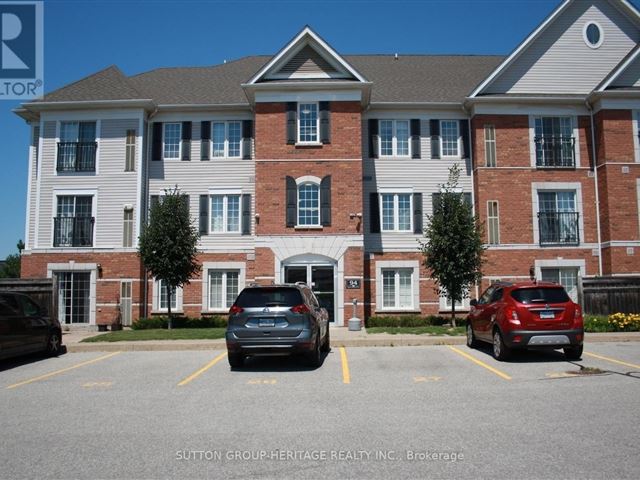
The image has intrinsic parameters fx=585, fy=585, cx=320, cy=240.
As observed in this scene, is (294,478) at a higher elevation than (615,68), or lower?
lower

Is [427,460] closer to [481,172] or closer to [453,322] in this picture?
[453,322]

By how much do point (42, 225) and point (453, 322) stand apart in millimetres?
17386

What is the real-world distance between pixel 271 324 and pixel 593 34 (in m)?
21.6

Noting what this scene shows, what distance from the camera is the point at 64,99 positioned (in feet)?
81.9

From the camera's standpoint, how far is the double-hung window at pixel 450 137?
83.5 ft

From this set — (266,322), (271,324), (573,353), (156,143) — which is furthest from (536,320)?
(156,143)

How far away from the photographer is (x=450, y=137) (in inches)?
1005

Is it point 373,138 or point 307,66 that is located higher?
point 307,66

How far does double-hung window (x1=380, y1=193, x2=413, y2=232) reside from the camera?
81.8ft

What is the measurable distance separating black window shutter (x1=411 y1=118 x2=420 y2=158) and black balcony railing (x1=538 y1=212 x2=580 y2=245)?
18.8 ft

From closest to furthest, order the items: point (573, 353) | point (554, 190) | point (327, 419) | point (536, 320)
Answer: point (327, 419), point (536, 320), point (573, 353), point (554, 190)

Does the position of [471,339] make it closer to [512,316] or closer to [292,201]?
[512,316]

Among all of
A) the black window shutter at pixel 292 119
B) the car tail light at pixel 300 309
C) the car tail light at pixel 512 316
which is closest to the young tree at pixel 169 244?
the black window shutter at pixel 292 119

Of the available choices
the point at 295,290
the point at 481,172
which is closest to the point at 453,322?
the point at 481,172
